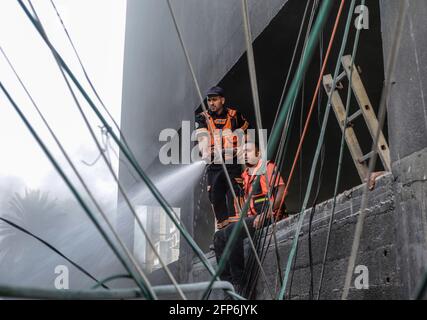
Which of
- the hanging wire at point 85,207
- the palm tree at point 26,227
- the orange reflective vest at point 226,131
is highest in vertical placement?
the hanging wire at point 85,207

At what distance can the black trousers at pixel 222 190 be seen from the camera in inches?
253

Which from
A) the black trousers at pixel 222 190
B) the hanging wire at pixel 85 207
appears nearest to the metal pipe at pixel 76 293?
the hanging wire at pixel 85 207

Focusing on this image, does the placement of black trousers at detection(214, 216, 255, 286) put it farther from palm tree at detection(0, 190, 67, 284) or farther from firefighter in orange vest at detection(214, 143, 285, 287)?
palm tree at detection(0, 190, 67, 284)

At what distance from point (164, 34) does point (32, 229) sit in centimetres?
2373

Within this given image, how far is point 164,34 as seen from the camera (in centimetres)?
1183

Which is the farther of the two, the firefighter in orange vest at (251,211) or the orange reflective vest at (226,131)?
the orange reflective vest at (226,131)

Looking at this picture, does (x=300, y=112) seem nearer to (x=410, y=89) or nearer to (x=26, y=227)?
(x=410, y=89)

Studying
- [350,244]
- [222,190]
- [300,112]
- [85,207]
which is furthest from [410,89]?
[300,112]

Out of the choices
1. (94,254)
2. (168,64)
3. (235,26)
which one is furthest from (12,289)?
(94,254)

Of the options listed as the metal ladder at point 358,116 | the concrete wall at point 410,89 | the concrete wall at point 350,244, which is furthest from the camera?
the metal ladder at point 358,116

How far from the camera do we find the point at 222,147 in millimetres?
6055

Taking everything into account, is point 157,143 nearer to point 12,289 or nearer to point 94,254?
point 94,254

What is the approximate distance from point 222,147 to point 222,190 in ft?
2.30

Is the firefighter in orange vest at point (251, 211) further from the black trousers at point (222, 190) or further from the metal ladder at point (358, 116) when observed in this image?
the metal ladder at point (358, 116)
